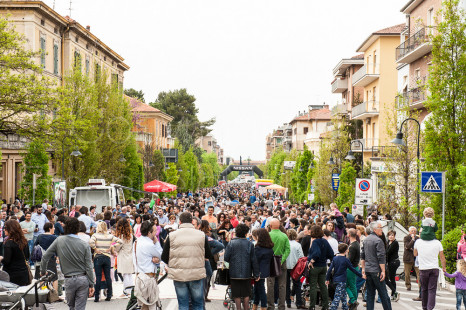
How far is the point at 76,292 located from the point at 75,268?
35 centimetres

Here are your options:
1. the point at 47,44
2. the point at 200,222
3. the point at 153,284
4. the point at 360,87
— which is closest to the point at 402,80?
the point at 360,87

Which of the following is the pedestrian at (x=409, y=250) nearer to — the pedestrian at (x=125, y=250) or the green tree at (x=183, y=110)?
the pedestrian at (x=125, y=250)

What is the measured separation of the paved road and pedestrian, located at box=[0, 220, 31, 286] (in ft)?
8.67

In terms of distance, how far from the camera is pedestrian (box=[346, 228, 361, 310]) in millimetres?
12445

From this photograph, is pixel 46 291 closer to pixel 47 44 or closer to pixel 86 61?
pixel 47 44

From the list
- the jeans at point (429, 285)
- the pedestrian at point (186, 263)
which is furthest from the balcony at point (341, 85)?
the pedestrian at point (186, 263)

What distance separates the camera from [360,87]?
55.3 meters

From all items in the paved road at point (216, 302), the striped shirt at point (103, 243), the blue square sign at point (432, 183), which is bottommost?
the paved road at point (216, 302)

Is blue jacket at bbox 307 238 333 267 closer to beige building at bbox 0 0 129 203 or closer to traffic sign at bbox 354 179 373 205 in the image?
traffic sign at bbox 354 179 373 205

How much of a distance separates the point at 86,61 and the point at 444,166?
40.4 meters

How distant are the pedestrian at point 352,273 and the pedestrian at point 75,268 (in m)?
5.50

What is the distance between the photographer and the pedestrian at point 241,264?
35.5 ft

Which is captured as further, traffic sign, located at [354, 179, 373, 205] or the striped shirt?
traffic sign, located at [354, 179, 373, 205]

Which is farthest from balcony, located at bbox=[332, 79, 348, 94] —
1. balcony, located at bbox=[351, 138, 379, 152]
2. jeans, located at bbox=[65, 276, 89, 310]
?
jeans, located at bbox=[65, 276, 89, 310]
